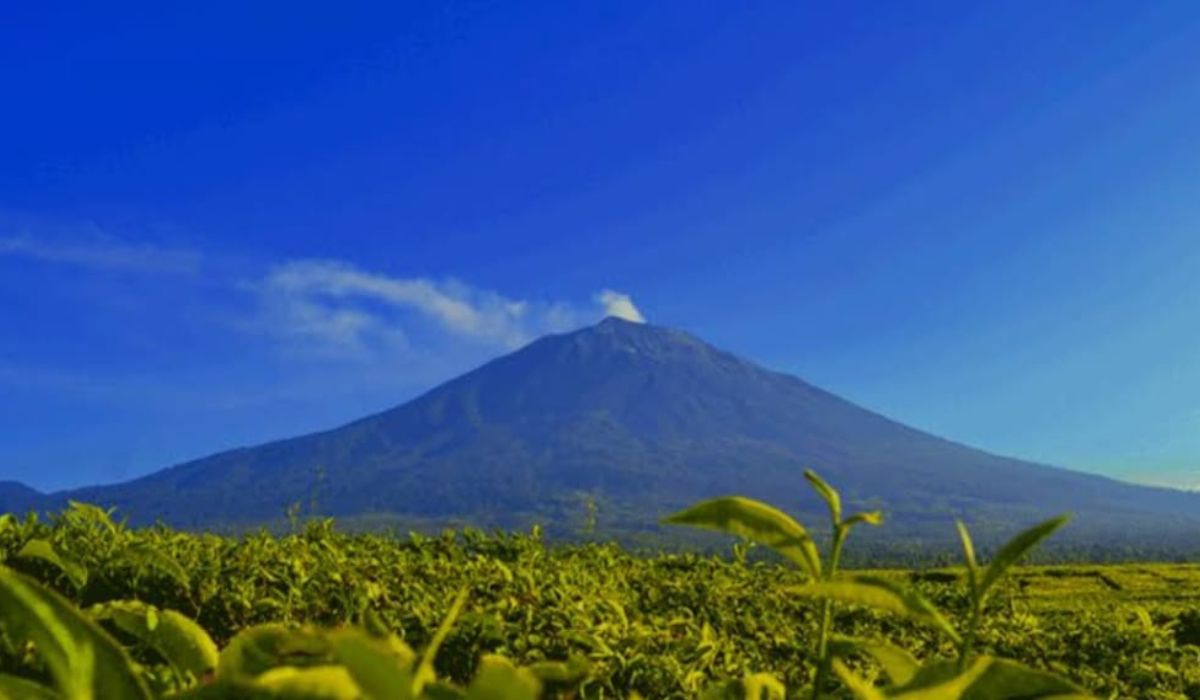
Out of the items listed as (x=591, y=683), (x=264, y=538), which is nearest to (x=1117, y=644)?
(x=591, y=683)

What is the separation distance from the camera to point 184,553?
187 inches

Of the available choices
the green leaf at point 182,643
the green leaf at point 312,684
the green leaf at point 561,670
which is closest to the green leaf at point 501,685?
the green leaf at point 312,684

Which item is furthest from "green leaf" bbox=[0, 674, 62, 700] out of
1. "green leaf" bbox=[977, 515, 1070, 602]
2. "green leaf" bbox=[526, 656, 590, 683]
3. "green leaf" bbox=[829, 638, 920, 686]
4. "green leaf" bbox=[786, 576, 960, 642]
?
"green leaf" bbox=[977, 515, 1070, 602]

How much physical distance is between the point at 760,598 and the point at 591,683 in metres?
3.02

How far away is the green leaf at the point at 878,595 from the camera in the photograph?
1.40m

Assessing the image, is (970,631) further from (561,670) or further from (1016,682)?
(561,670)

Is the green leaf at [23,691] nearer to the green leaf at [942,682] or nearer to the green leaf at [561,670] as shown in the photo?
the green leaf at [561,670]

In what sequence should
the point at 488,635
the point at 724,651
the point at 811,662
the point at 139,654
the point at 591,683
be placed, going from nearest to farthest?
the point at 139,654 → the point at 591,683 → the point at 488,635 → the point at 724,651 → the point at 811,662

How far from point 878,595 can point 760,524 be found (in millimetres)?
177

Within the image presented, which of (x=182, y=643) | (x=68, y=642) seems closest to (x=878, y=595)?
(x=68, y=642)

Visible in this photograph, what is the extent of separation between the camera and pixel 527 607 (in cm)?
443

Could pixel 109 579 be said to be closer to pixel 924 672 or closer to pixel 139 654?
pixel 139 654

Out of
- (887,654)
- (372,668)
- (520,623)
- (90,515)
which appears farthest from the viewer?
(90,515)

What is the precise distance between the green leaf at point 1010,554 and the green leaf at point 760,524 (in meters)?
0.21
